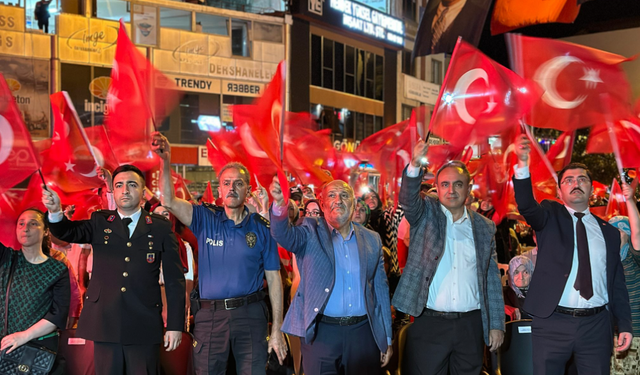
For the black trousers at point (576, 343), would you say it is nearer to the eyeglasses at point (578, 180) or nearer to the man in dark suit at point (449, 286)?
the man in dark suit at point (449, 286)

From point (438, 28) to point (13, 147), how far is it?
1077 cm

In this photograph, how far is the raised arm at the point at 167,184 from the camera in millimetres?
5223

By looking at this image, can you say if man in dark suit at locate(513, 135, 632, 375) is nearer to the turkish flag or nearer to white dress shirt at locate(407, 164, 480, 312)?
white dress shirt at locate(407, 164, 480, 312)

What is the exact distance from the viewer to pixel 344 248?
571 centimetres

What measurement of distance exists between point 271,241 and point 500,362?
258 cm

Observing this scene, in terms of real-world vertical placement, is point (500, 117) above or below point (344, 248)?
above

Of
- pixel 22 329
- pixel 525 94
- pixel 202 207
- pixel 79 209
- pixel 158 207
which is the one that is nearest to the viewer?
pixel 22 329

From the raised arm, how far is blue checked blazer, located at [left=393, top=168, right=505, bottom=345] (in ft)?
Result: 5.89

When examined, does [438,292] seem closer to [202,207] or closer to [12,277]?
[202,207]

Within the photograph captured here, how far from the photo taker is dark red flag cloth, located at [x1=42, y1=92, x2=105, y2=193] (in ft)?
28.4

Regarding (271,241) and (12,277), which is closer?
(12,277)

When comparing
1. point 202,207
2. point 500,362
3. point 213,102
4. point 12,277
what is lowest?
point 500,362

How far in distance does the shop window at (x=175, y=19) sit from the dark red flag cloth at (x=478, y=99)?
2726cm

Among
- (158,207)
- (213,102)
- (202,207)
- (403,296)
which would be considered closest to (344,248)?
(403,296)
